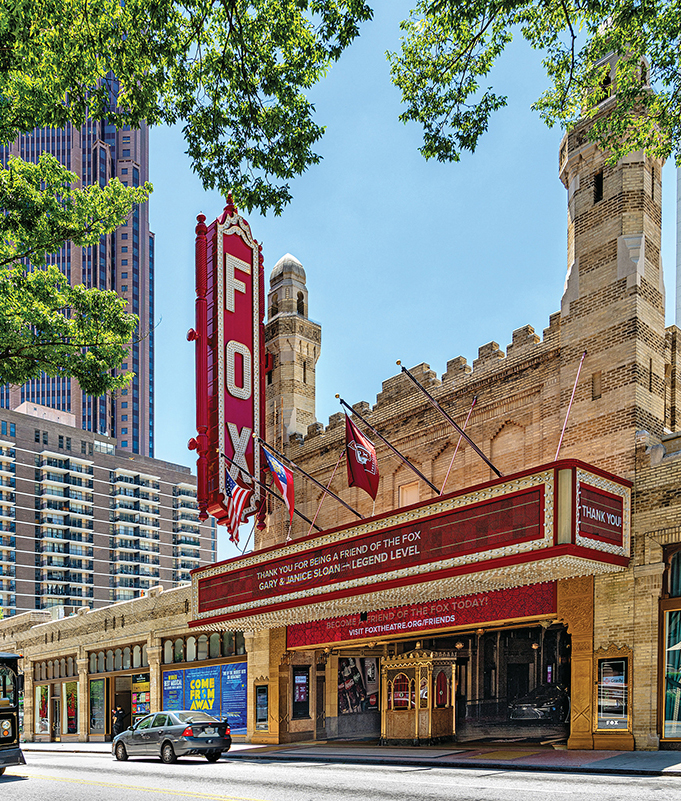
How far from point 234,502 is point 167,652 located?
387 inches

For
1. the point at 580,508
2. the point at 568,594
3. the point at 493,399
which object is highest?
the point at 493,399

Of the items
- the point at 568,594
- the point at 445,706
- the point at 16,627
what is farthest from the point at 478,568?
the point at 16,627

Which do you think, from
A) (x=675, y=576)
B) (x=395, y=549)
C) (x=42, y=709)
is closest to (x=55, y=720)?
(x=42, y=709)

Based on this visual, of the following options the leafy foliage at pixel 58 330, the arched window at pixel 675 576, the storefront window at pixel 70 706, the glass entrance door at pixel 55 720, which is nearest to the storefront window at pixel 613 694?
the arched window at pixel 675 576

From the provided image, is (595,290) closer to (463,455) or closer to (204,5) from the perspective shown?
(463,455)

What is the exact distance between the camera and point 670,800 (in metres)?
9.86

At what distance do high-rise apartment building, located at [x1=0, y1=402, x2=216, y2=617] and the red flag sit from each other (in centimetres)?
9857

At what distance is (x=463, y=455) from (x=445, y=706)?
6947mm

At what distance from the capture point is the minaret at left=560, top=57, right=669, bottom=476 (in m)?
17.8

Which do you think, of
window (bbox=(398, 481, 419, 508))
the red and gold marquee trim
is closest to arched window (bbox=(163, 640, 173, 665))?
the red and gold marquee trim

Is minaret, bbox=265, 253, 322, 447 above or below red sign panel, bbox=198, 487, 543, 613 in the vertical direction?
above

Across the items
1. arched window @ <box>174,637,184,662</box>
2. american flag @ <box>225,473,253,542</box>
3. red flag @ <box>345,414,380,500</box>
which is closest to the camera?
red flag @ <box>345,414,380,500</box>

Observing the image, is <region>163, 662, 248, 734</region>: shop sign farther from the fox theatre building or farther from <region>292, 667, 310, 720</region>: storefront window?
<region>292, 667, 310, 720</region>: storefront window

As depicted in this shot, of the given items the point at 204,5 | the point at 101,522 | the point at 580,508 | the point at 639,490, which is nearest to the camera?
the point at 204,5
